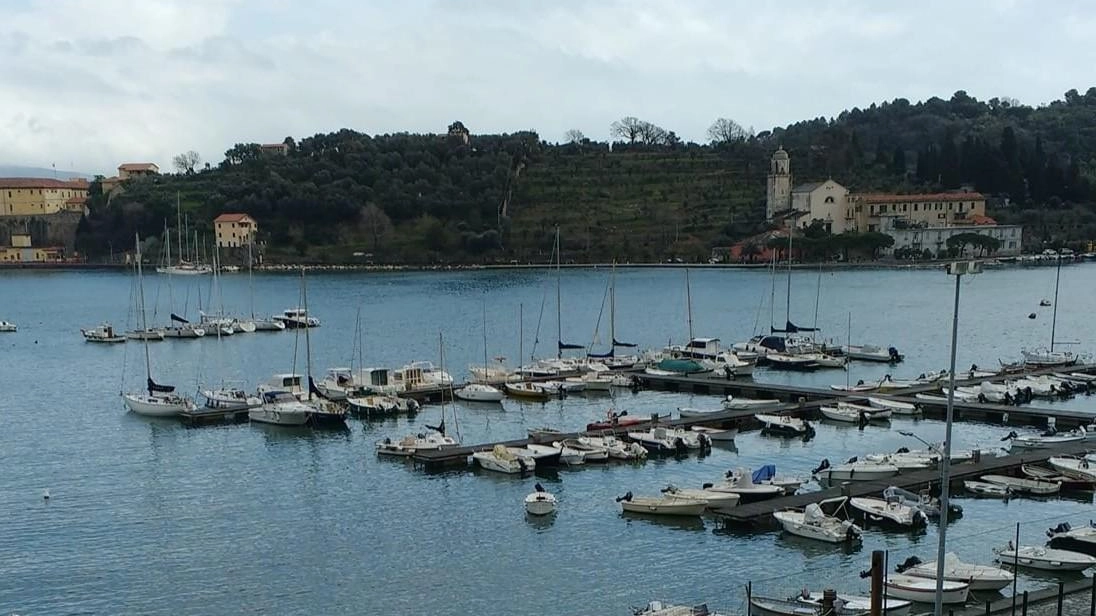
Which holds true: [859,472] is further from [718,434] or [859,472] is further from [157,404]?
[157,404]

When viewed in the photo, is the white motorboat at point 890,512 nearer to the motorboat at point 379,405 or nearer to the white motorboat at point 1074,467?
the white motorboat at point 1074,467

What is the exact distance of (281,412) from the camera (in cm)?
4197

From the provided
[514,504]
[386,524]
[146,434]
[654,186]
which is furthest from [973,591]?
[654,186]

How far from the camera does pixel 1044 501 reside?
94.3 feet

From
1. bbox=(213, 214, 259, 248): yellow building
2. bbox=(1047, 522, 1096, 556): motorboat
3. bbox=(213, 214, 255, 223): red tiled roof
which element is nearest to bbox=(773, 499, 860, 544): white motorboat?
bbox=(1047, 522, 1096, 556): motorboat

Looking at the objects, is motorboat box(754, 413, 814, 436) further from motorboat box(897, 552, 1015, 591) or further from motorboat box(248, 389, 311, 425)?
motorboat box(248, 389, 311, 425)

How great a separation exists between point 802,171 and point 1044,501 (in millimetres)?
143833

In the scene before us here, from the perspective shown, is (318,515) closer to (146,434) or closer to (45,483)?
(45,483)

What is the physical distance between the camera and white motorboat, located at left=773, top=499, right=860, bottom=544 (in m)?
25.4

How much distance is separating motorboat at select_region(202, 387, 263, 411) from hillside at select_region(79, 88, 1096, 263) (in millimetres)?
107851

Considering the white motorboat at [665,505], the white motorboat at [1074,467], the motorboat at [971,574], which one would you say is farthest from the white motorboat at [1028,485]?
the white motorboat at [665,505]

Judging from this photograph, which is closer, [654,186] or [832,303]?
[832,303]

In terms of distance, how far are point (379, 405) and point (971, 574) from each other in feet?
92.6

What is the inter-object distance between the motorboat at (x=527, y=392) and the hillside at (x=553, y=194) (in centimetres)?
10358
